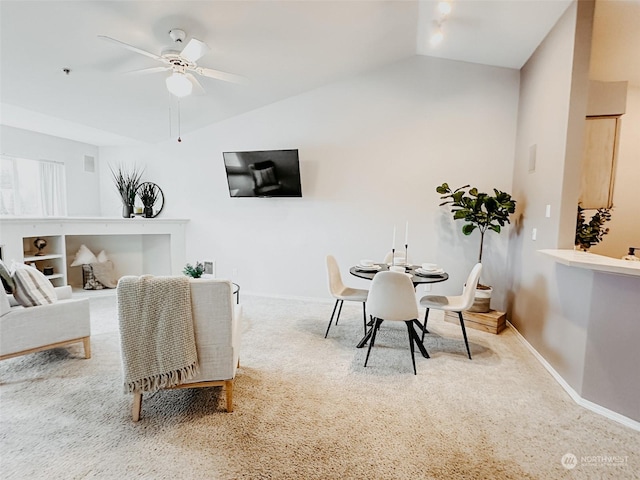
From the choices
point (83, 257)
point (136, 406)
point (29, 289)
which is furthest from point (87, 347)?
point (83, 257)

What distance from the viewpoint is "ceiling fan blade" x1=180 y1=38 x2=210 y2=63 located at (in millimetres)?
2416

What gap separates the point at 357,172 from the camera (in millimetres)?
4523

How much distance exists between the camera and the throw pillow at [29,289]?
250cm

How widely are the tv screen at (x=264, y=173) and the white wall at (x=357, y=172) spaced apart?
0.72ft

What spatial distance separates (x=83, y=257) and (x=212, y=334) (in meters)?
4.29

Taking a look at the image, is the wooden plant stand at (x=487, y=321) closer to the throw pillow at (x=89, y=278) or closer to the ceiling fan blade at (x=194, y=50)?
the ceiling fan blade at (x=194, y=50)

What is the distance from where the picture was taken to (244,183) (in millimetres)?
4828

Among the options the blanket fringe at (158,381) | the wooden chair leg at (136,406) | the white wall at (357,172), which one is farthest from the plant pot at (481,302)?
the wooden chair leg at (136,406)

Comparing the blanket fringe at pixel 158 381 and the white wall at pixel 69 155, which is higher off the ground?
the white wall at pixel 69 155

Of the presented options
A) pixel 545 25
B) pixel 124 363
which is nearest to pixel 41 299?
pixel 124 363

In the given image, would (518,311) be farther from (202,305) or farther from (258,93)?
(258,93)

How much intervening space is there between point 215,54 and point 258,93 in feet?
3.44

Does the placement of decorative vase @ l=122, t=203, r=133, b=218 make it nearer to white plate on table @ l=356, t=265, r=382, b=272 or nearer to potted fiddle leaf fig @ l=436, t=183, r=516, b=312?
white plate on table @ l=356, t=265, r=382, b=272

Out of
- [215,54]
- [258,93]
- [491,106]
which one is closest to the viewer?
[215,54]
